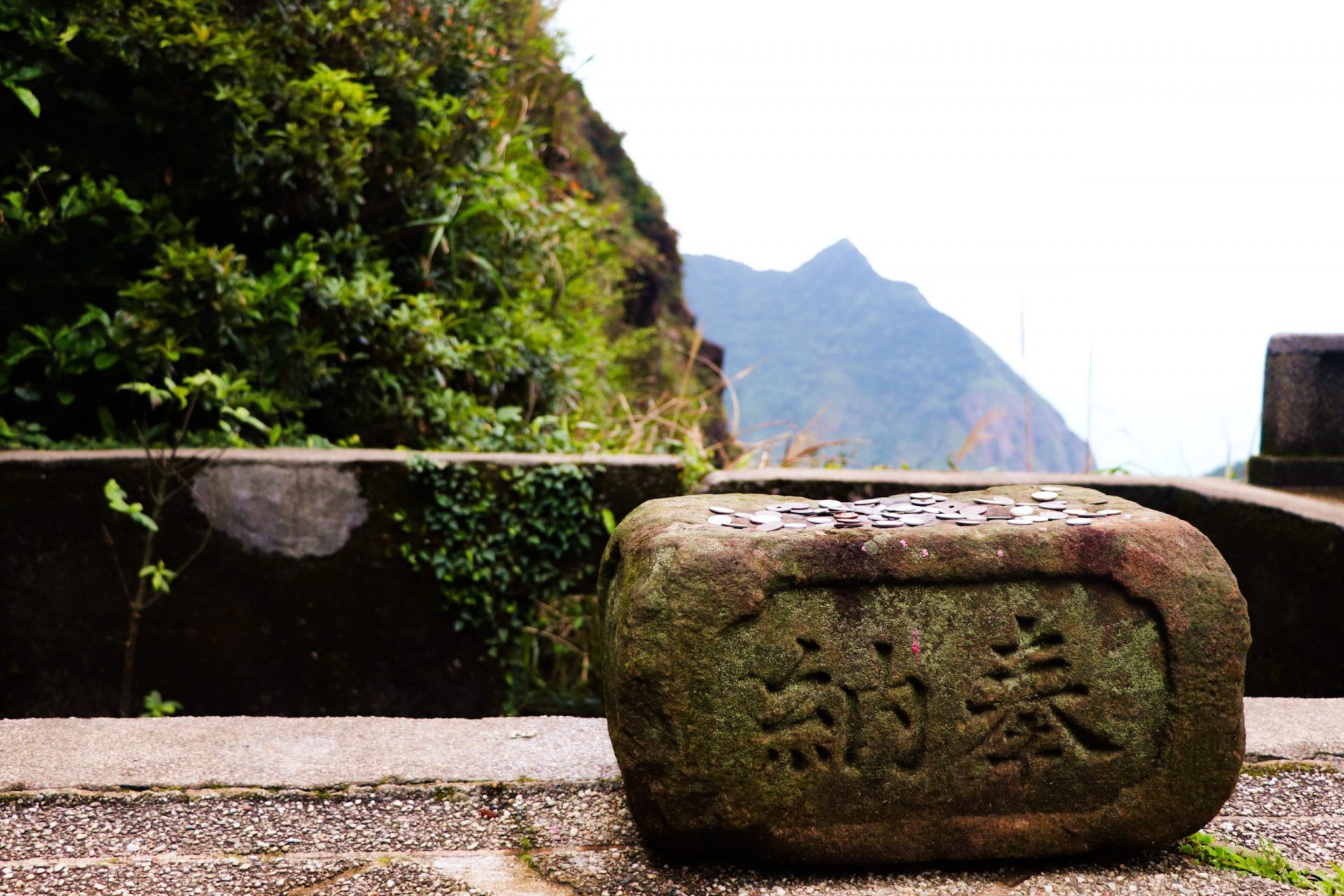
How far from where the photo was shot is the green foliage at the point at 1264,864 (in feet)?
5.11

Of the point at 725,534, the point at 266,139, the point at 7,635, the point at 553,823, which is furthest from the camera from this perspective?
the point at 266,139

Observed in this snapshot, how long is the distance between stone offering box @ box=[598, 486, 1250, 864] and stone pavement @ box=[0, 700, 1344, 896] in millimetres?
63

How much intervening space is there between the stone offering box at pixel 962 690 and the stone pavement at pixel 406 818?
63 mm

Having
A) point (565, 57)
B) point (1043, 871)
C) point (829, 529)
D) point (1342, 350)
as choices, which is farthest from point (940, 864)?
point (565, 57)

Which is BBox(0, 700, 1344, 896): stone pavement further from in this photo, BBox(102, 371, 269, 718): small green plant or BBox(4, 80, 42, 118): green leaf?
BBox(4, 80, 42, 118): green leaf

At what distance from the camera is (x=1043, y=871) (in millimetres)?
1651

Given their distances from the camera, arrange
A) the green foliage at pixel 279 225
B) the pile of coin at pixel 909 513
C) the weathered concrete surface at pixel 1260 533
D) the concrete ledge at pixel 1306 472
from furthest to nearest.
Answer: the concrete ledge at pixel 1306 472
the green foliage at pixel 279 225
the weathered concrete surface at pixel 1260 533
the pile of coin at pixel 909 513

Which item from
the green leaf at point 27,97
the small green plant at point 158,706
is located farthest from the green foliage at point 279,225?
the small green plant at point 158,706

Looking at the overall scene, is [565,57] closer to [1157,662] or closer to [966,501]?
[966,501]

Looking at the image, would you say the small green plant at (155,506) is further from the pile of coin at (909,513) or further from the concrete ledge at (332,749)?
the pile of coin at (909,513)

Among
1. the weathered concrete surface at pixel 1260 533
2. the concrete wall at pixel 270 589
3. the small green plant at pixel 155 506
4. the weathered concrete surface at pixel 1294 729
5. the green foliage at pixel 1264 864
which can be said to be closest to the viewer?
the green foliage at pixel 1264 864

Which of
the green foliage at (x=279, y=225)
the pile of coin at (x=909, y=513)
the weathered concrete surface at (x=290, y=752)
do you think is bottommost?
the weathered concrete surface at (x=290, y=752)

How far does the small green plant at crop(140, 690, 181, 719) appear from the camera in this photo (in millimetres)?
3047

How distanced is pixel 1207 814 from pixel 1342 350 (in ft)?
9.82
